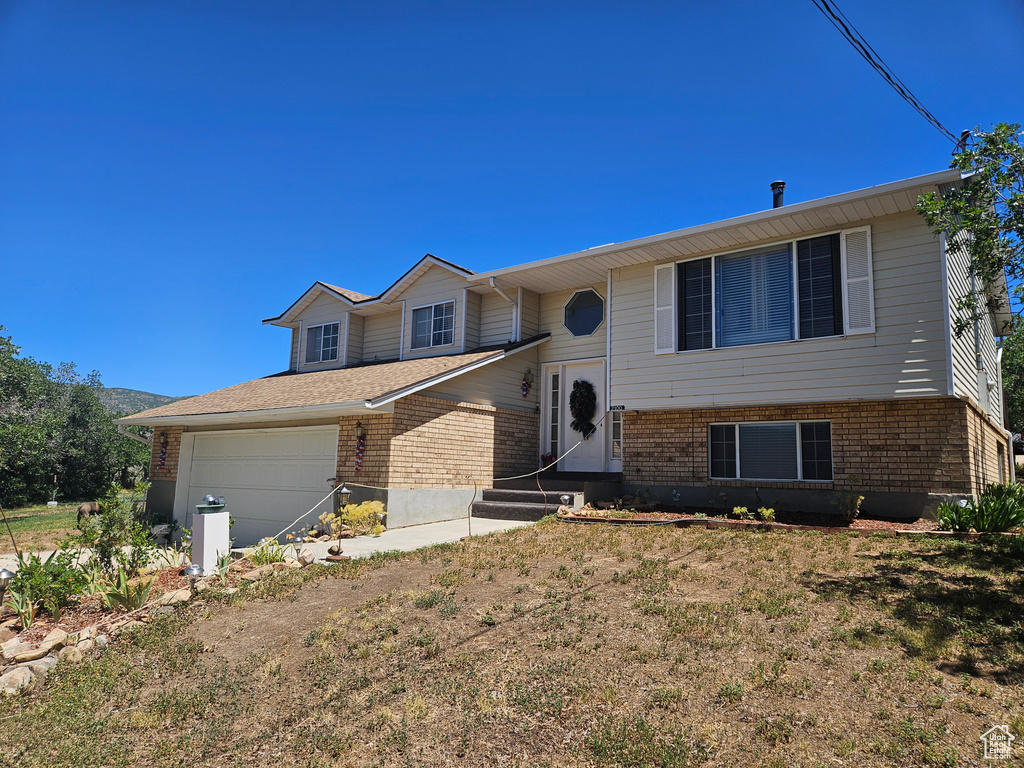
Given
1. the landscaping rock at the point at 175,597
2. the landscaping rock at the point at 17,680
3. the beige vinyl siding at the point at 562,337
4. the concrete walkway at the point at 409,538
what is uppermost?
the beige vinyl siding at the point at 562,337

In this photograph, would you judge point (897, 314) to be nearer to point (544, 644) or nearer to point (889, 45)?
point (889, 45)

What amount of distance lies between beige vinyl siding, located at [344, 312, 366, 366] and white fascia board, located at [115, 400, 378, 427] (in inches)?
150

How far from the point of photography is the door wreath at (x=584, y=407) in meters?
14.1

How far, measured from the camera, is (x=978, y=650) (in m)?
4.27

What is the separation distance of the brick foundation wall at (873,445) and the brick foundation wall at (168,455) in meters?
12.4

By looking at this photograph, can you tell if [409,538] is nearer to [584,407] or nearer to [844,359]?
[584,407]

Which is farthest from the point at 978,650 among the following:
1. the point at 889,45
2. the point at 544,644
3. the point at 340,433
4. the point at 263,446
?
the point at 263,446

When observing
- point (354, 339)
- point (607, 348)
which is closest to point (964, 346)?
point (607, 348)

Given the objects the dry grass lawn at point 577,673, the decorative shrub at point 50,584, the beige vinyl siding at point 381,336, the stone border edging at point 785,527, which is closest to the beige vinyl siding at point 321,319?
the beige vinyl siding at point 381,336

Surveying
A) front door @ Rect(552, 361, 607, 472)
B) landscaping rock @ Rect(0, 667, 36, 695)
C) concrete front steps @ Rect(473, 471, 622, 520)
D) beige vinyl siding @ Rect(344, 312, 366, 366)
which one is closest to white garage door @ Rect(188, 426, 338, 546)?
concrete front steps @ Rect(473, 471, 622, 520)

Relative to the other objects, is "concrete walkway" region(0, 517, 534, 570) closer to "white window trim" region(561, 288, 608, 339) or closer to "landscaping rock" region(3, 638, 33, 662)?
"landscaping rock" region(3, 638, 33, 662)

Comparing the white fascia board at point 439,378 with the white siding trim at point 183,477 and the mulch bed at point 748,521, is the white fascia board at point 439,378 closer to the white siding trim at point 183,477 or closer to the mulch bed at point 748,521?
the mulch bed at point 748,521

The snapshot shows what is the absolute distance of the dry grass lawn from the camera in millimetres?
3586

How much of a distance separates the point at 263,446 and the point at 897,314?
13.2m
